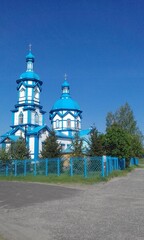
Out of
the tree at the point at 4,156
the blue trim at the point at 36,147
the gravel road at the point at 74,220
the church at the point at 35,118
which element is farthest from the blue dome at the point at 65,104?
the gravel road at the point at 74,220

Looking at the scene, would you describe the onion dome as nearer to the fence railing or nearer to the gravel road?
the fence railing

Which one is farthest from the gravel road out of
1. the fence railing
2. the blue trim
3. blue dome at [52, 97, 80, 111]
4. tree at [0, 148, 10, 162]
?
blue dome at [52, 97, 80, 111]

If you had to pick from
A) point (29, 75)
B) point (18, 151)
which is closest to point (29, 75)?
point (29, 75)

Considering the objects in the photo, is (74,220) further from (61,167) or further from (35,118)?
(35,118)

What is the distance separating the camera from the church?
37.5 meters

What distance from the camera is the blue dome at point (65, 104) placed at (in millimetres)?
45688

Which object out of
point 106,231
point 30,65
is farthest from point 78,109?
point 106,231

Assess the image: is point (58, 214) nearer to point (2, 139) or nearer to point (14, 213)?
point (14, 213)

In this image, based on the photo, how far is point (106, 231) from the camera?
5902mm

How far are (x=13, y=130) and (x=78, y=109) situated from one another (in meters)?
11.8

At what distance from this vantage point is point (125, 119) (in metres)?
50.4

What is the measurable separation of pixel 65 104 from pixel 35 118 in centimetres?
692

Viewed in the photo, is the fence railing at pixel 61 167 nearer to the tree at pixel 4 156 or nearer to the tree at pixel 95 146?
the tree at pixel 4 156

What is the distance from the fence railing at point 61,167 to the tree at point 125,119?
27583 mm
